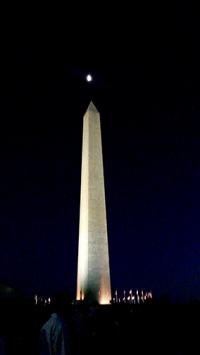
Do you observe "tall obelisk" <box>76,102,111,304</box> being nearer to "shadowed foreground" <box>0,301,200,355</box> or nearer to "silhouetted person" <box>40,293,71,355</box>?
"shadowed foreground" <box>0,301,200,355</box>

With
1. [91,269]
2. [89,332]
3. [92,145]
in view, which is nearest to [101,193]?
[92,145]

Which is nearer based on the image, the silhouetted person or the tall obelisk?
the silhouetted person

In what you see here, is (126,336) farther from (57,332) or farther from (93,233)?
(93,233)

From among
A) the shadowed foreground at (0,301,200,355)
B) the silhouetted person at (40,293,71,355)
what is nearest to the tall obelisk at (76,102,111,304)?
the shadowed foreground at (0,301,200,355)

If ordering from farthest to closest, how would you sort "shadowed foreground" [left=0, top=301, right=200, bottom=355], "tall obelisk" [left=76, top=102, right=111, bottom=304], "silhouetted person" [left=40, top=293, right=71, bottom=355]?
"tall obelisk" [left=76, top=102, right=111, bottom=304], "shadowed foreground" [left=0, top=301, right=200, bottom=355], "silhouetted person" [left=40, top=293, right=71, bottom=355]

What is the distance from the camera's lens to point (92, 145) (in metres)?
28.9

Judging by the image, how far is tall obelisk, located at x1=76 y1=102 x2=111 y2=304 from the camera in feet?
86.6

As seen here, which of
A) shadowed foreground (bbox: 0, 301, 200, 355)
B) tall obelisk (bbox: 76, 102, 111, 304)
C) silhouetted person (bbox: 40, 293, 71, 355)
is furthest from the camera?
tall obelisk (bbox: 76, 102, 111, 304)

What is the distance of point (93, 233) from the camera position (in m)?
26.9

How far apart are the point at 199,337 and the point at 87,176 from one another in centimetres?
2065

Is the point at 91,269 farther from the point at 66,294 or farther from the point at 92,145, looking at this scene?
the point at 66,294

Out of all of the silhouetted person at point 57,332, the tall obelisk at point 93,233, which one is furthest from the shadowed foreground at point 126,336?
the tall obelisk at point 93,233

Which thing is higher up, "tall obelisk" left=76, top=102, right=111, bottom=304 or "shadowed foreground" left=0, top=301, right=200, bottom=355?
"tall obelisk" left=76, top=102, right=111, bottom=304

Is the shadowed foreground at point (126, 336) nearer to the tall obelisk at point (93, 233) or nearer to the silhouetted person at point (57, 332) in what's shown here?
the silhouetted person at point (57, 332)
